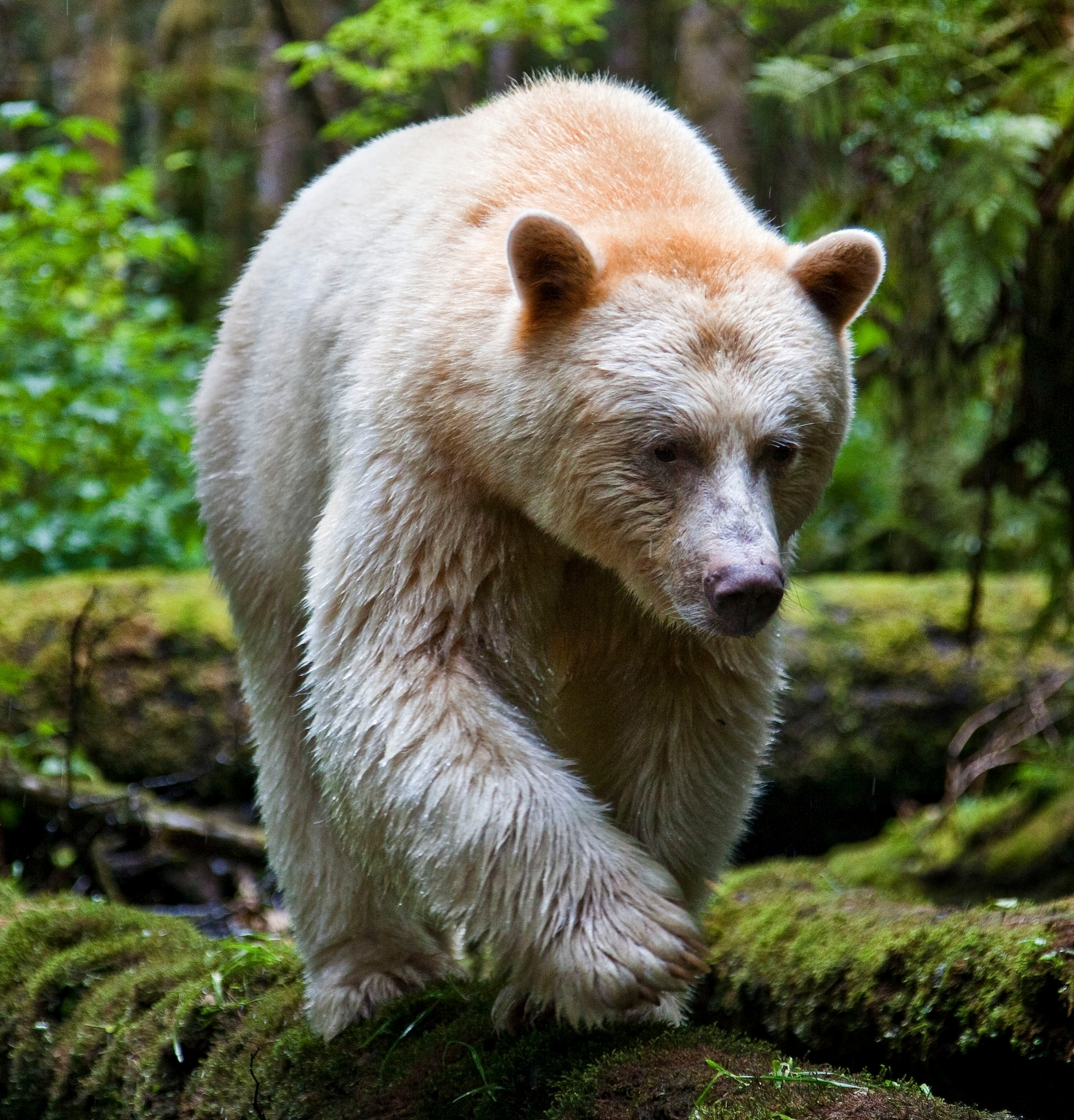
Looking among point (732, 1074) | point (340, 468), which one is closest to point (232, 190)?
point (340, 468)

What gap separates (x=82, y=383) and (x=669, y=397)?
661cm

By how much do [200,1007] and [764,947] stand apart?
1.96 metres

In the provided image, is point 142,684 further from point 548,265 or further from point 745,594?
point 745,594

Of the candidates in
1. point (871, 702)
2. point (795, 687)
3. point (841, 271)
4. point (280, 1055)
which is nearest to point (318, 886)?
point (280, 1055)

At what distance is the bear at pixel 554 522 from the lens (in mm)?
3027

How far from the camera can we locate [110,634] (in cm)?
794

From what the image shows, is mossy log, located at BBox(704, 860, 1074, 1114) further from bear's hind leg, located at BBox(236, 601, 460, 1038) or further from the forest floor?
bear's hind leg, located at BBox(236, 601, 460, 1038)

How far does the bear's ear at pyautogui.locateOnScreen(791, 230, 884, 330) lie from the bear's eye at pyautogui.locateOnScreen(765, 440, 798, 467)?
1.58 feet

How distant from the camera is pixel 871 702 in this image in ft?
26.8

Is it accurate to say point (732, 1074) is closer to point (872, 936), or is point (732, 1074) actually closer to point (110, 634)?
point (872, 936)

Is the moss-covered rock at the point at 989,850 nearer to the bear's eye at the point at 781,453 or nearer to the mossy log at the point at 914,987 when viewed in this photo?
the mossy log at the point at 914,987

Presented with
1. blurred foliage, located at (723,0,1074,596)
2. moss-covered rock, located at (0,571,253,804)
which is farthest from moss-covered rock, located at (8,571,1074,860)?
blurred foliage, located at (723,0,1074,596)

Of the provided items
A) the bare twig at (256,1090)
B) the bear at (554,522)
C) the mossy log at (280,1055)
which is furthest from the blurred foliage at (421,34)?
the bare twig at (256,1090)

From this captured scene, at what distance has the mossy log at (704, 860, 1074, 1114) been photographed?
3.27m
